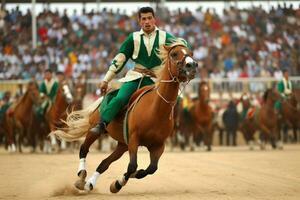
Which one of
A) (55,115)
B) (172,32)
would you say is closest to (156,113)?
(55,115)

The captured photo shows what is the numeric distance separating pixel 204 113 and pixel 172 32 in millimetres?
9544

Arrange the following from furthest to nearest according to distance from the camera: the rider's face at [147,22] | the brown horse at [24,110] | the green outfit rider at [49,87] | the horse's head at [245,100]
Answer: the horse's head at [245,100] → the brown horse at [24,110] → the green outfit rider at [49,87] → the rider's face at [147,22]

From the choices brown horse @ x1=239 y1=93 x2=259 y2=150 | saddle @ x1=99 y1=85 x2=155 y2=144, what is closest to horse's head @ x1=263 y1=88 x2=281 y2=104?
brown horse @ x1=239 y1=93 x2=259 y2=150

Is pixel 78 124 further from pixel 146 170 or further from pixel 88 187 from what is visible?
pixel 146 170

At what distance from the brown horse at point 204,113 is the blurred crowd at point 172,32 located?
5.16 m

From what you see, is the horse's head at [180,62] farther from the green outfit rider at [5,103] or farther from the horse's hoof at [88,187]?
the green outfit rider at [5,103]

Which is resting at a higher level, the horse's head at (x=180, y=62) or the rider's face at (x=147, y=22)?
the rider's face at (x=147, y=22)

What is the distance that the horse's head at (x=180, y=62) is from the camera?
9.67m

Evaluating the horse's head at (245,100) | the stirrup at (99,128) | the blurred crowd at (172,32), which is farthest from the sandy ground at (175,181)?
the blurred crowd at (172,32)

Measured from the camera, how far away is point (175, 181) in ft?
40.8

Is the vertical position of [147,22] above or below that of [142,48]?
above

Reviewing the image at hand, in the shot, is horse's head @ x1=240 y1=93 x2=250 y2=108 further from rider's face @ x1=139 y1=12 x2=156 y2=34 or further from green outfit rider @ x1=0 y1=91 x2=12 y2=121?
rider's face @ x1=139 y1=12 x2=156 y2=34

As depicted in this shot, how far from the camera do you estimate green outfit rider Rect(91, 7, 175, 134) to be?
1081cm

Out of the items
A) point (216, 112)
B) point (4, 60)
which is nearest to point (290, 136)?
point (216, 112)
